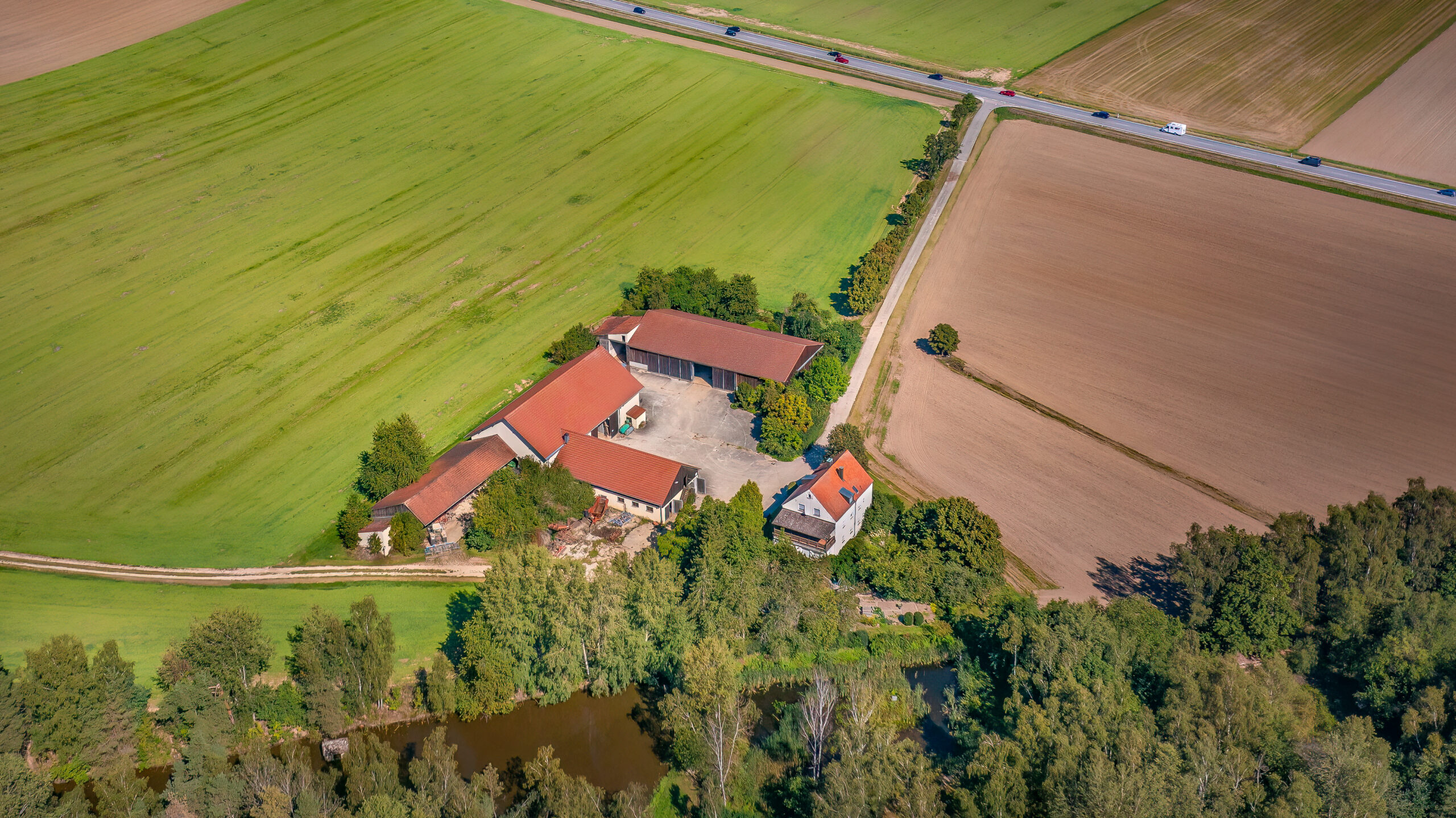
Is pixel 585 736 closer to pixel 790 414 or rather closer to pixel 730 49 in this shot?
pixel 790 414

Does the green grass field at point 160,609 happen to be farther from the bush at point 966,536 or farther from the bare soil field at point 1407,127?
the bare soil field at point 1407,127

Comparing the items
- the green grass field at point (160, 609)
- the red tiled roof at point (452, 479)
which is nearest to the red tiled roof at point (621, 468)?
the red tiled roof at point (452, 479)

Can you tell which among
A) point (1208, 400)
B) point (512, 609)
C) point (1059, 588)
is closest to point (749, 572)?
point (512, 609)

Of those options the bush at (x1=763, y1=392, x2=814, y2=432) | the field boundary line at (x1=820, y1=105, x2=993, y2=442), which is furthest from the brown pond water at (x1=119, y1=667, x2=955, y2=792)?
the field boundary line at (x1=820, y1=105, x2=993, y2=442)

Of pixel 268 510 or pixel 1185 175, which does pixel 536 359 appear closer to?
pixel 268 510

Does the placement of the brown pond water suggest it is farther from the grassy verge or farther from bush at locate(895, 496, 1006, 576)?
the grassy verge

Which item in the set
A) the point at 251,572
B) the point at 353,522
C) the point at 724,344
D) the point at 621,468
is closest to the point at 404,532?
the point at 353,522
